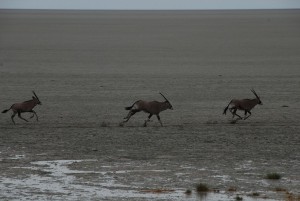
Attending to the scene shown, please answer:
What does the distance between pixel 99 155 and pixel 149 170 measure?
1.91 m

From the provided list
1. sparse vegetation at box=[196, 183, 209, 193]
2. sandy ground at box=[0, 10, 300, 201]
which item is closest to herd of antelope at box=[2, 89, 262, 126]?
sandy ground at box=[0, 10, 300, 201]

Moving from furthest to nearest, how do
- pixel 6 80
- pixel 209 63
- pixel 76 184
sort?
1. pixel 209 63
2. pixel 6 80
3. pixel 76 184

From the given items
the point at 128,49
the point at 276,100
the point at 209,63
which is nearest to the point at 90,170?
the point at 276,100

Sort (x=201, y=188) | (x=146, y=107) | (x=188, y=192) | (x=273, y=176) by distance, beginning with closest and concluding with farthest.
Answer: (x=188, y=192), (x=201, y=188), (x=273, y=176), (x=146, y=107)

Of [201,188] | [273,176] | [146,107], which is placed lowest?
[201,188]

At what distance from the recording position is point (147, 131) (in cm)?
1916

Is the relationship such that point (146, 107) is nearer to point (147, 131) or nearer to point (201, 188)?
point (147, 131)

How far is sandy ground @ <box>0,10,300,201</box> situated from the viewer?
13.2 metres

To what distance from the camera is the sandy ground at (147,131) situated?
13.2 m

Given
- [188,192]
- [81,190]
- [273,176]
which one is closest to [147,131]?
[273,176]

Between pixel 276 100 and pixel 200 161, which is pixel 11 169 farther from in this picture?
pixel 276 100

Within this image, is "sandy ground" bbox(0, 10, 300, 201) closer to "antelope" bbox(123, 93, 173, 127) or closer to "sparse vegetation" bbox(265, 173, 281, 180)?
A: "sparse vegetation" bbox(265, 173, 281, 180)

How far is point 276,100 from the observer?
2595 centimetres

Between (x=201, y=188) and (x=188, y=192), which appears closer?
(x=188, y=192)
